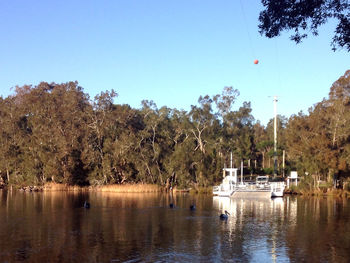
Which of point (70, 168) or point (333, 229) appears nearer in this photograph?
point (333, 229)

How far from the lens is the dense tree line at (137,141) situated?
53.3m

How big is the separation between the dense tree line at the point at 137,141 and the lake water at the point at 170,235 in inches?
756

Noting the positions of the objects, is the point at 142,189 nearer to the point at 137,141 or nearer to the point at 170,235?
the point at 137,141

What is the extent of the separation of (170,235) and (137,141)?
36983mm

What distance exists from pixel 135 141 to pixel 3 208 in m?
26.0

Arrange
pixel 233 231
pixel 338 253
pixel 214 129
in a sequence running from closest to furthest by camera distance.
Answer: pixel 338 253
pixel 233 231
pixel 214 129

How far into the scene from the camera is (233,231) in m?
24.6

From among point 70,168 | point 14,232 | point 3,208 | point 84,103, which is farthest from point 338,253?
point 84,103

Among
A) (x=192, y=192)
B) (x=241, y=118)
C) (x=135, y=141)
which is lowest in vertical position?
(x=192, y=192)

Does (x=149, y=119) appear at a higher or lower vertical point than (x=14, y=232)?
higher

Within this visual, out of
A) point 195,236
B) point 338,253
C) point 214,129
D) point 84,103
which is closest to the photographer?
point 338,253

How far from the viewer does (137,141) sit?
195 ft

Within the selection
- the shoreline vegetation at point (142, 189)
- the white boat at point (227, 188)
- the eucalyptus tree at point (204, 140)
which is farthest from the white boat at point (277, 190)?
the eucalyptus tree at point (204, 140)

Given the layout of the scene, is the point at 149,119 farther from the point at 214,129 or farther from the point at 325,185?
the point at 325,185
